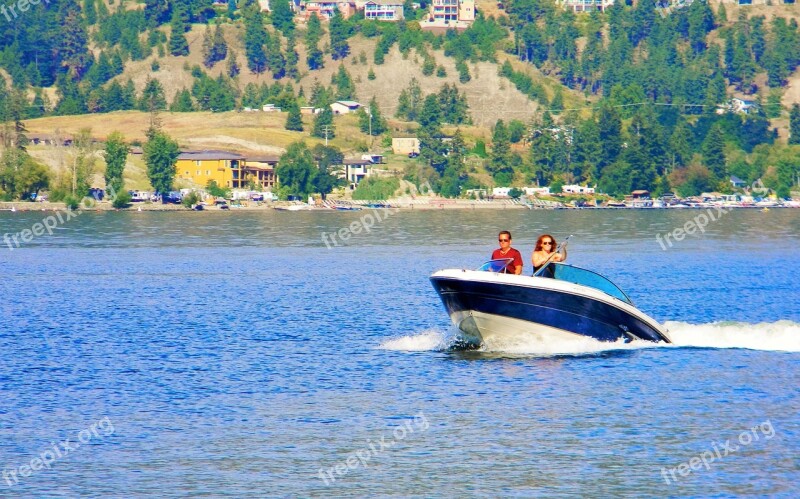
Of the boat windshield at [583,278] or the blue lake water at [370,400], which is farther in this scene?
the boat windshield at [583,278]

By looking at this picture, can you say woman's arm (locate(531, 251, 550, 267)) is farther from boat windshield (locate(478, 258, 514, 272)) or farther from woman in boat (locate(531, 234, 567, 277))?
boat windshield (locate(478, 258, 514, 272))

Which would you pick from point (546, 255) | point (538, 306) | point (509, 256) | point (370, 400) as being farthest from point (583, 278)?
point (370, 400)

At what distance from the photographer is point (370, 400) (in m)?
34.4

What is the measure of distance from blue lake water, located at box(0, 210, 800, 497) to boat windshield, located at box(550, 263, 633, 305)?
Answer: 1973 mm

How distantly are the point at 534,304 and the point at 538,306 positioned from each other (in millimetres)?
147

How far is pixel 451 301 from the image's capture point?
3903 centimetres

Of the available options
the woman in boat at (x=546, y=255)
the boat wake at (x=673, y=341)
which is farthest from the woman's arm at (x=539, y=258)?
the boat wake at (x=673, y=341)

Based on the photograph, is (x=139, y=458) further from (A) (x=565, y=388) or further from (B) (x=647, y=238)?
(B) (x=647, y=238)

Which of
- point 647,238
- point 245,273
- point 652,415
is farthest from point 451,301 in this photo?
point 647,238

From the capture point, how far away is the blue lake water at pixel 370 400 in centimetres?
2731

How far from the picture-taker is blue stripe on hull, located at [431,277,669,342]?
37.9 metres

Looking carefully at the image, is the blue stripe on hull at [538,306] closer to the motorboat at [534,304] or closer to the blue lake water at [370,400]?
the motorboat at [534,304]

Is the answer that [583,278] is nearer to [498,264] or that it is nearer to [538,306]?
[538,306]

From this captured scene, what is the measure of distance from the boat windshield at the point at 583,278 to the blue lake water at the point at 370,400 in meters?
1.97
